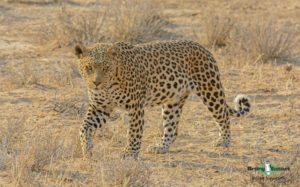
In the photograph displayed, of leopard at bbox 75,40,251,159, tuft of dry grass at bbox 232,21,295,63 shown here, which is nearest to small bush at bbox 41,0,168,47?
tuft of dry grass at bbox 232,21,295,63

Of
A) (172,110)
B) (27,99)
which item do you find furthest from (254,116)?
(27,99)

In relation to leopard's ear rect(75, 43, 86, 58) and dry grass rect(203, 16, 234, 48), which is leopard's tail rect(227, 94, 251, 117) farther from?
dry grass rect(203, 16, 234, 48)

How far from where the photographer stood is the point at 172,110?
10141 mm

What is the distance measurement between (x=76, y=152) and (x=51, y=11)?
1016 cm

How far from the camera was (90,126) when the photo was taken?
9.38 metres

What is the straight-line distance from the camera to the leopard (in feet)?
29.8

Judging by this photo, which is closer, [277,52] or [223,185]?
[223,185]

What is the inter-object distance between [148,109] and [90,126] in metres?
2.61

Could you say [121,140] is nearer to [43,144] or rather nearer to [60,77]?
[43,144]

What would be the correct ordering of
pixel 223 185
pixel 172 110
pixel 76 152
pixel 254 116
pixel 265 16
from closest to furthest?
pixel 223 185 < pixel 76 152 < pixel 172 110 < pixel 254 116 < pixel 265 16

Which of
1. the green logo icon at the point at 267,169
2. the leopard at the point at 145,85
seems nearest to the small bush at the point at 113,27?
the leopard at the point at 145,85

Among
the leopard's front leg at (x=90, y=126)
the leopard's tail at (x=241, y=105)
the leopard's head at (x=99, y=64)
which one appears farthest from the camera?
the leopard's tail at (x=241, y=105)

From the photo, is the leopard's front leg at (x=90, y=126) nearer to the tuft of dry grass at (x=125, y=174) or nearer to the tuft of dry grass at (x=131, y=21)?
the tuft of dry grass at (x=125, y=174)

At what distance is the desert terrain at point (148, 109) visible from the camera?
28.9ft
